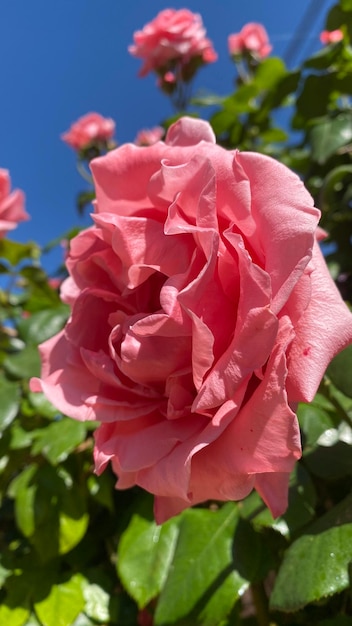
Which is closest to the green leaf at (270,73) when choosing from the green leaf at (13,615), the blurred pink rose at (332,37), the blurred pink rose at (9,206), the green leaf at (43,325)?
the blurred pink rose at (332,37)

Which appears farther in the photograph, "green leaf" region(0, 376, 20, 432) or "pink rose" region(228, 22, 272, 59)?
"pink rose" region(228, 22, 272, 59)

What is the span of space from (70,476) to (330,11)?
3.11 ft

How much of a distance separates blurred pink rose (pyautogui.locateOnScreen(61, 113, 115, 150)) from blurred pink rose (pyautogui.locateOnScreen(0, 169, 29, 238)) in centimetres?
69

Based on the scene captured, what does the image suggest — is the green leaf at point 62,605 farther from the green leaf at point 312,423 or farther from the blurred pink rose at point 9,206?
the blurred pink rose at point 9,206

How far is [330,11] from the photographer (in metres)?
1.01

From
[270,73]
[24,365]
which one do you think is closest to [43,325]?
[24,365]

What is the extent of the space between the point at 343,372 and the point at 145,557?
1.29ft

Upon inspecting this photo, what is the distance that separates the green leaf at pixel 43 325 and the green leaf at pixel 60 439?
0.60ft

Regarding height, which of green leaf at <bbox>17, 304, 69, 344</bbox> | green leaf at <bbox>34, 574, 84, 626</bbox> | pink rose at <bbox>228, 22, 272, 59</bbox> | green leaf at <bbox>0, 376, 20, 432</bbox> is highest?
pink rose at <bbox>228, 22, 272, 59</bbox>

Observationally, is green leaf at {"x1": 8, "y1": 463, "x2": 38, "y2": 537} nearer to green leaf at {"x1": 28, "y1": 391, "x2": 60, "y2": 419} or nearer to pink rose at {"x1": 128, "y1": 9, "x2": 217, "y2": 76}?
green leaf at {"x1": 28, "y1": 391, "x2": 60, "y2": 419}

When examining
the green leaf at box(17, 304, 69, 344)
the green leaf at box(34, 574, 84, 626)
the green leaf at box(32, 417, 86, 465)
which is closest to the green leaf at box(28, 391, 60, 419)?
the green leaf at box(32, 417, 86, 465)

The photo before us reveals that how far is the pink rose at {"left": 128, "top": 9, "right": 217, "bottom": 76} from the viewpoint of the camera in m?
1.44

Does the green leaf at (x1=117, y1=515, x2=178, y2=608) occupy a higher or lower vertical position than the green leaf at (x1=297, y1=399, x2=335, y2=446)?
lower

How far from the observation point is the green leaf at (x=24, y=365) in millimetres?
804
